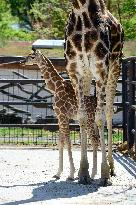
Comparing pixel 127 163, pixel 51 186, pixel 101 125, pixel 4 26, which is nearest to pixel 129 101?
pixel 127 163

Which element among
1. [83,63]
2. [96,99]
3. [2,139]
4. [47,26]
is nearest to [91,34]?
[83,63]

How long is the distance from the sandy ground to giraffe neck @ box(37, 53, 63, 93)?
1.23 meters

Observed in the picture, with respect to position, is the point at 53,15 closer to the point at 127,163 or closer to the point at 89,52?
the point at 127,163

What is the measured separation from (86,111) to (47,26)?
1066 inches

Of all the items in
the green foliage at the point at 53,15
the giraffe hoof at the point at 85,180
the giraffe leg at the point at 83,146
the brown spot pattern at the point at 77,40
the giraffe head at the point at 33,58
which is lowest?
the giraffe hoof at the point at 85,180

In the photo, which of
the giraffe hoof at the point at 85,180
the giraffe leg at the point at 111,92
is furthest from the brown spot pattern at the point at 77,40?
the giraffe hoof at the point at 85,180

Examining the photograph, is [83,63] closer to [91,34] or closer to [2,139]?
[91,34]

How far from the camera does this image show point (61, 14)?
28781 millimetres

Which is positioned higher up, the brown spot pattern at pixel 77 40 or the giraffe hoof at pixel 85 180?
the brown spot pattern at pixel 77 40

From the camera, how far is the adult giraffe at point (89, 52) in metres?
7.57

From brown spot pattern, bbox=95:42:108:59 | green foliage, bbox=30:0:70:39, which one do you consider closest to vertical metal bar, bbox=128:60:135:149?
brown spot pattern, bbox=95:42:108:59

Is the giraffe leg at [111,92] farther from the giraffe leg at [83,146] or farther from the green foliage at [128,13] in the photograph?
the green foliage at [128,13]

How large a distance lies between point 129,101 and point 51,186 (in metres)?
3.53

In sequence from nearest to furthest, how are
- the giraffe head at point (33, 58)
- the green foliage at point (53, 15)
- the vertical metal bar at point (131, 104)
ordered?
the giraffe head at point (33, 58) < the vertical metal bar at point (131, 104) < the green foliage at point (53, 15)
